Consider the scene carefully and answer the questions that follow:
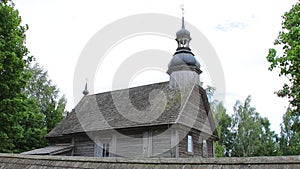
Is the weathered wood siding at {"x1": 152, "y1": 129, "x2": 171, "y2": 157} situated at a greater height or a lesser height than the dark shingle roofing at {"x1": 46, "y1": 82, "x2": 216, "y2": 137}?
lesser

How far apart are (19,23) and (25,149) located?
1308cm

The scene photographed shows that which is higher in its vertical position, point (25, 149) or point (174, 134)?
point (174, 134)

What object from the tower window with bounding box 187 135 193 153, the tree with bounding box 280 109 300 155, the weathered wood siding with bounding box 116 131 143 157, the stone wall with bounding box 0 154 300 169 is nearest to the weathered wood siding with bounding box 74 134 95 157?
the weathered wood siding with bounding box 116 131 143 157

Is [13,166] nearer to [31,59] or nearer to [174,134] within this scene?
[174,134]

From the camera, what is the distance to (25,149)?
24312 millimetres

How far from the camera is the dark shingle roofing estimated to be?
16.3 metres

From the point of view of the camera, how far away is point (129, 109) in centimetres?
1862

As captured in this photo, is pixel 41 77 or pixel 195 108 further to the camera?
pixel 41 77

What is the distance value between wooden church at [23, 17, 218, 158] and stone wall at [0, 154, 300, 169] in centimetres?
969

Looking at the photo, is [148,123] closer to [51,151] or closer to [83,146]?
[83,146]

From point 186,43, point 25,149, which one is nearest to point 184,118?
point 186,43

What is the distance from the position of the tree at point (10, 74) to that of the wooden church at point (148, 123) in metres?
3.08

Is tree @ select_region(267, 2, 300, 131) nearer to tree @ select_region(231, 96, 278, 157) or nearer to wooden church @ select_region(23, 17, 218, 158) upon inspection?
wooden church @ select_region(23, 17, 218, 158)

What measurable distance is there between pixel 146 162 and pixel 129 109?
13922mm
